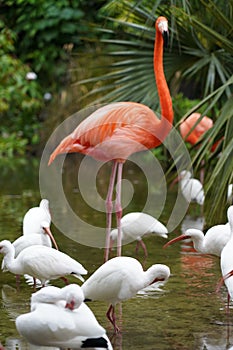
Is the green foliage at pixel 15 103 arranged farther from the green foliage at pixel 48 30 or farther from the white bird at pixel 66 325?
the white bird at pixel 66 325

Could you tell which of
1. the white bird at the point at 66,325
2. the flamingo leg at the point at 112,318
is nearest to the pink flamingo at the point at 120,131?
the flamingo leg at the point at 112,318

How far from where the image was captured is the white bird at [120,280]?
15.6ft

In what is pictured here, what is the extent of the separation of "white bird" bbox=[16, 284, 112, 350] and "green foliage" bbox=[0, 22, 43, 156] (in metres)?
12.7

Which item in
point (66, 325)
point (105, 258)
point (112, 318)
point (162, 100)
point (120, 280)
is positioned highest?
point (162, 100)

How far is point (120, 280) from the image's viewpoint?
477 centimetres

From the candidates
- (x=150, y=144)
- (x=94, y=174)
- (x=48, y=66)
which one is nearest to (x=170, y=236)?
(x=150, y=144)

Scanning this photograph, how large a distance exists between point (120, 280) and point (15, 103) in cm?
1322

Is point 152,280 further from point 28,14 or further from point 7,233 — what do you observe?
point 28,14

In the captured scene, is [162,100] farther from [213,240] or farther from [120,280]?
[120,280]

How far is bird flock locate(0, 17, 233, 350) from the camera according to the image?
4047mm

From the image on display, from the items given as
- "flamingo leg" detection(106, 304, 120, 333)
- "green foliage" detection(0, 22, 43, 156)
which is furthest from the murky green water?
"green foliage" detection(0, 22, 43, 156)

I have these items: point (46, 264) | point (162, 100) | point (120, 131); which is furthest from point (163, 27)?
point (46, 264)

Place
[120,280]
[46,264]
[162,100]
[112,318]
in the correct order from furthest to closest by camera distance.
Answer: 1. [162,100]
2. [46,264]
3. [112,318]
4. [120,280]

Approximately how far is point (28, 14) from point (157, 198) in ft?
29.3
